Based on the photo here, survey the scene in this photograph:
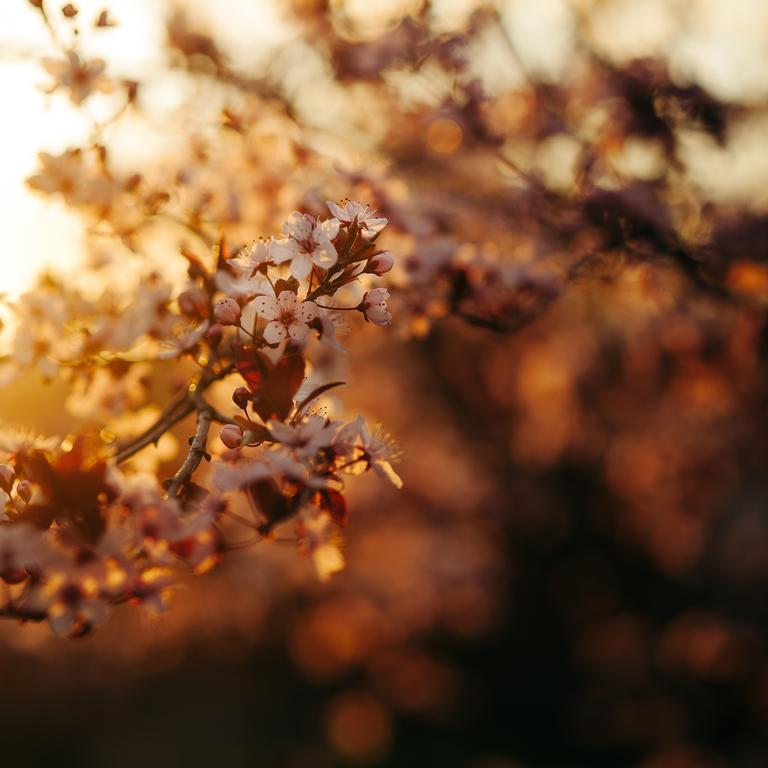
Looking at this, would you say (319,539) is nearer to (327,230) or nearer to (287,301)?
(287,301)

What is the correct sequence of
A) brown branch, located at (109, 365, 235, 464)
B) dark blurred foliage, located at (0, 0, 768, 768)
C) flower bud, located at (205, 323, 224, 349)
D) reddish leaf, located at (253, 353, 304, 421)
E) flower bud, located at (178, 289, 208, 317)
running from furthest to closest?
dark blurred foliage, located at (0, 0, 768, 768) → flower bud, located at (178, 289, 208, 317) → flower bud, located at (205, 323, 224, 349) → brown branch, located at (109, 365, 235, 464) → reddish leaf, located at (253, 353, 304, 421)

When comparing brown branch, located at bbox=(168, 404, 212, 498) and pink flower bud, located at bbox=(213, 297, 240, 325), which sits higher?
pink flower bud, located at bbox=(213, 297, 240, 325)

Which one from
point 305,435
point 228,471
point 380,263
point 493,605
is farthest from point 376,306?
point 493,605

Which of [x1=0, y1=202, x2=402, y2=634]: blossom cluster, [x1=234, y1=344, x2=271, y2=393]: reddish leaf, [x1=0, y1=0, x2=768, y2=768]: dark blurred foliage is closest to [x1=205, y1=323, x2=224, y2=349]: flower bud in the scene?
[x1=0, y1=202, x2=402, y2=634]: blossom cluster

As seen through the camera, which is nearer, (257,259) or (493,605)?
(257,259)

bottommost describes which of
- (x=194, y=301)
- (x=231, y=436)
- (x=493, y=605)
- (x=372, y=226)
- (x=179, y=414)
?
(x=231, y=436)

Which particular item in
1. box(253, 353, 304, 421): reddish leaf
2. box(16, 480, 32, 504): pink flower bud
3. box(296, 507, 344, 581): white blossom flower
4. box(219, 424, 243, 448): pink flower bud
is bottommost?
box(16, 480, 32, 504): pink flower bud

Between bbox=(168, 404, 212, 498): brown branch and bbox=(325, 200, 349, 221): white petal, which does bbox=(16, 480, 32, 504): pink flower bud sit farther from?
bbox=(325, 200, 349, 221): white petal
